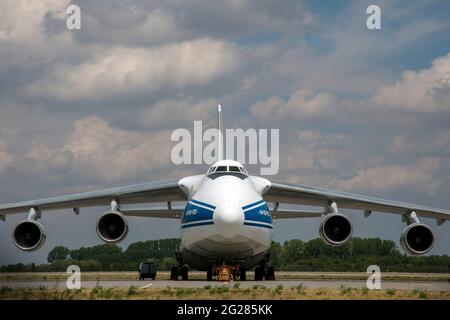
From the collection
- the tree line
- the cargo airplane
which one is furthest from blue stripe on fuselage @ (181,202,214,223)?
the tree line

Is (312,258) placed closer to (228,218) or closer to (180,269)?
(180,269)

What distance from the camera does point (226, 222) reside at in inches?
774

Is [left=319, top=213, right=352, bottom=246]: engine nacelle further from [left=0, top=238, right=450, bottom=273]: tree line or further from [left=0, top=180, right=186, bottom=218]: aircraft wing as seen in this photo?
[left=0, top=238, right=450, bottom=273]: tree line

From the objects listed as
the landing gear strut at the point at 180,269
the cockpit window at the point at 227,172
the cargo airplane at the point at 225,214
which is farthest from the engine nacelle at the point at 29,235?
the cockpit window at the point at 227,172

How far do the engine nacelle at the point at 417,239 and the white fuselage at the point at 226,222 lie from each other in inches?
171

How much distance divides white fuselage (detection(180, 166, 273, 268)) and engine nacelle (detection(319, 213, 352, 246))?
215cm

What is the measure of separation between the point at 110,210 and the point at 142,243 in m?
16.0

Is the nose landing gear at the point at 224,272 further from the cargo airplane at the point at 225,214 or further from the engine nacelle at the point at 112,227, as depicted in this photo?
the engine nacelle at the point at 112,227

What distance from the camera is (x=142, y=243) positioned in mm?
40375

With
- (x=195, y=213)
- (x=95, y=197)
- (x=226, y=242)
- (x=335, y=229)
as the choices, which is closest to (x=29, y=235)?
(x=95, y=197)

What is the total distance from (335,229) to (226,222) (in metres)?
5.65

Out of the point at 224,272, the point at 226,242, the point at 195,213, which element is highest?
the point at 195,213

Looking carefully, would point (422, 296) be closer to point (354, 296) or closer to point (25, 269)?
point (354, 296)
